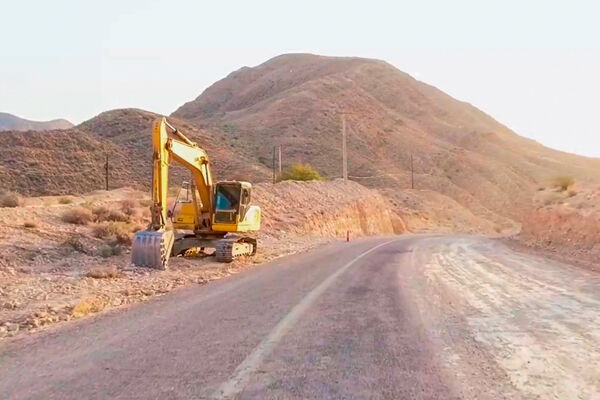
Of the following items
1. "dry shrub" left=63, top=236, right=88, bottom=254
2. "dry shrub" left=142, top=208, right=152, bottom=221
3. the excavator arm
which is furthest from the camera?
"dry shrub" left=142, top=208, right=152, bottom=221

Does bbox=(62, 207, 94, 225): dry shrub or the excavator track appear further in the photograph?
bbox=(62, 207, 94, 225): dry shrub

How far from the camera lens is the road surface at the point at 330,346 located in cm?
648

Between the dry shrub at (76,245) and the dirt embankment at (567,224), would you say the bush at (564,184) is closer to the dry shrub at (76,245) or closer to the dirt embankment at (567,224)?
the dirt embankment at (567,224)

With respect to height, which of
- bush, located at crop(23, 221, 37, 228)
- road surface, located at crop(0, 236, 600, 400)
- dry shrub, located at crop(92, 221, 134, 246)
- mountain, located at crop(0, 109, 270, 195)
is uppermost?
mountain, located at crop(0, 109, 270, 195)

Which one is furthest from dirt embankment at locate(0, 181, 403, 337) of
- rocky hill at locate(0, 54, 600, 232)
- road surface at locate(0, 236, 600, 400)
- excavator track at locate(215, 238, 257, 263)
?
rocky hill at locate(0, 54, 600, 232)

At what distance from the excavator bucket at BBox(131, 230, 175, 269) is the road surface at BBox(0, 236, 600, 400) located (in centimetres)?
405

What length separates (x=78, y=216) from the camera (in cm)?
2689

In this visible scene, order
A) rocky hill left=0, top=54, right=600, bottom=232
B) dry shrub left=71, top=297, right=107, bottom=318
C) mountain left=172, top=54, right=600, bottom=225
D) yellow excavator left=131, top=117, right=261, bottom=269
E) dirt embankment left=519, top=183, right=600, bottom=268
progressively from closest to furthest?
dry shrub left=71, top=297, right=107, bottom=318 → yellow excavator left=131, top=117, right=261, bottom=269 → dirt embankment left=519, top=183, right=600, bottom=268 → rocky hill left=0, top=54, right=600, bottom=232 → mountain left=172, top=54, right=600, bottom=225

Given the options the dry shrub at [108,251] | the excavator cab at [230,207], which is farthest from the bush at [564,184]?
the dry shrub at [108,251]

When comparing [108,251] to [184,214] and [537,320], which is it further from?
[537,320]

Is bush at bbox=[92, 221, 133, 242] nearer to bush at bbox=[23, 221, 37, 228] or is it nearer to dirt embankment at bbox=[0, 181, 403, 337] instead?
dirt embankment at bbox=[0, 181, 403, 337]

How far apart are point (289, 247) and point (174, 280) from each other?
15.3m

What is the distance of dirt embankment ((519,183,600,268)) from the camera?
23.2m

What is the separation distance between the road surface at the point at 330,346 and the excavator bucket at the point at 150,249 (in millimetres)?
4046
